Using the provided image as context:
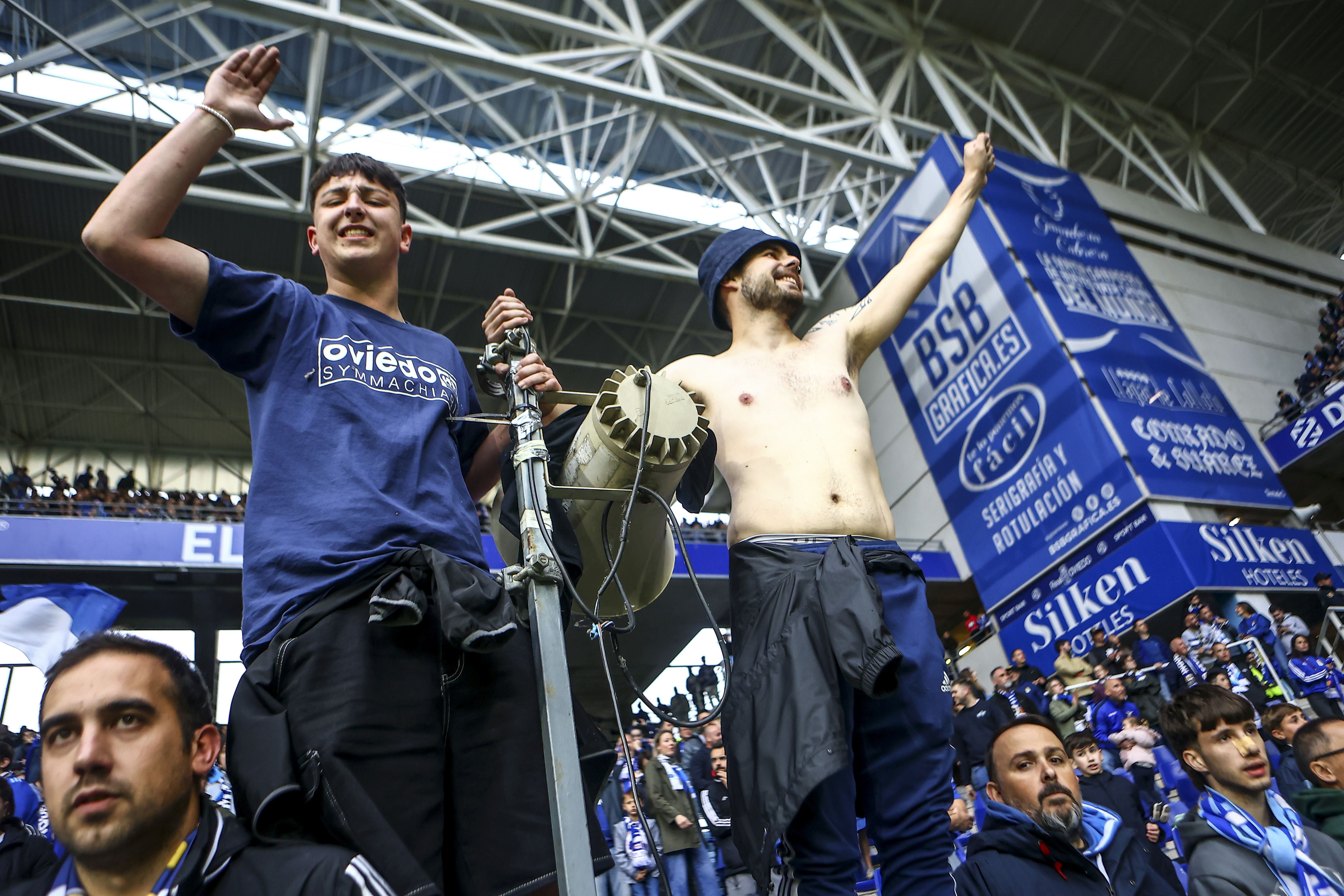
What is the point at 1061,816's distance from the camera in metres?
2.43

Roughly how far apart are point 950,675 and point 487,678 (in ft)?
27.3

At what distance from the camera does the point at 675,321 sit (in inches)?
601

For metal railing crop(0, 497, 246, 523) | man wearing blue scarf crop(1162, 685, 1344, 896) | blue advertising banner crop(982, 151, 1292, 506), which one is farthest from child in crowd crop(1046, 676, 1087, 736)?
metal railing crop(0, 497, 246, 523)

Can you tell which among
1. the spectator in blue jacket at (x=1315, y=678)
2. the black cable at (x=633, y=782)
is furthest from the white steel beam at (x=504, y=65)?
the black cable at (x=633, y=782)

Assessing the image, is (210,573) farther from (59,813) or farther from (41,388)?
(59,813)

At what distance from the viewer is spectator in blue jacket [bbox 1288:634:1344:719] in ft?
20.6

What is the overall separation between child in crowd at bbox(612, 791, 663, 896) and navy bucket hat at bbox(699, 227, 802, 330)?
8.86 feet

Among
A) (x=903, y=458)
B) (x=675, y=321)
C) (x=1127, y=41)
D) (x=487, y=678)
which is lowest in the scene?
(x=487, y=678)

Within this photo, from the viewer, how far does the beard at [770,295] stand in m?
2.14

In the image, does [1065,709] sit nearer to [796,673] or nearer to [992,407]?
[992,407]

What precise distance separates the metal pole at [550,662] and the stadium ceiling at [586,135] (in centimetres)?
856

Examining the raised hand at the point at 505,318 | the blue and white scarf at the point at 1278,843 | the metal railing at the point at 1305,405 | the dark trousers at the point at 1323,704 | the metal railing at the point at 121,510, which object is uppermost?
the metal railing at the point at 121,510

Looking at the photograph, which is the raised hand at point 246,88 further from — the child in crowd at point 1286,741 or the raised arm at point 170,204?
the child in crowd at point 1286,741

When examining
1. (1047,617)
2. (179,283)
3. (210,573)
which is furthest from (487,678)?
(210,573)
